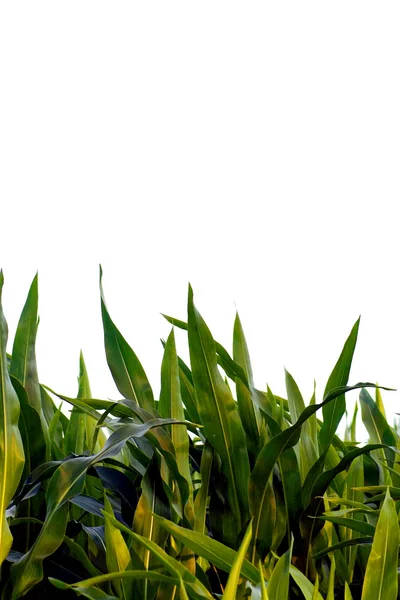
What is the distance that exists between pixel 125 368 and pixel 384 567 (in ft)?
0.63

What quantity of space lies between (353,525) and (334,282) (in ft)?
17.8

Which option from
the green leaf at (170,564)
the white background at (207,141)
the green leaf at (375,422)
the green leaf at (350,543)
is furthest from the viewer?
the white background at (207,141)

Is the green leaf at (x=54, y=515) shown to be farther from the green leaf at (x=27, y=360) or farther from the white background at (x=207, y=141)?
the white background at (x=207, y=141)

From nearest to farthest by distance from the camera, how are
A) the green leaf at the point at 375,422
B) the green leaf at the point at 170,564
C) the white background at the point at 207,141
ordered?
the green leaf at the point at 170,564, the green leaf at the point at 375,422, the white background at the point at 207,141

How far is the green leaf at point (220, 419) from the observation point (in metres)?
0.38

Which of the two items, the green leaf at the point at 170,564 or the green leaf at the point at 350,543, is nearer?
the green leaf at the point at 170,564

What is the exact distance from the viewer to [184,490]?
1.14 feet

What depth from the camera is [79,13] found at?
5707 millimetres

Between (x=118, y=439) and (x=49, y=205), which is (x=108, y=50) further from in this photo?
(x=118, y=439)

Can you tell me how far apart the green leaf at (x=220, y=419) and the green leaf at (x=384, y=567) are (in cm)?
10

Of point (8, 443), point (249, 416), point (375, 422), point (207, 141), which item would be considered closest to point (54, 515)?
point (8, 443)

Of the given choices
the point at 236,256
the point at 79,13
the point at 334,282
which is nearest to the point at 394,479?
the point at 334,282

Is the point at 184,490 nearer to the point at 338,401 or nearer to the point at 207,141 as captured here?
the point at 338,401

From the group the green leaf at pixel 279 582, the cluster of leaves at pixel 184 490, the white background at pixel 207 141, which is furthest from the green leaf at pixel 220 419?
the white background at pixel 207 141
